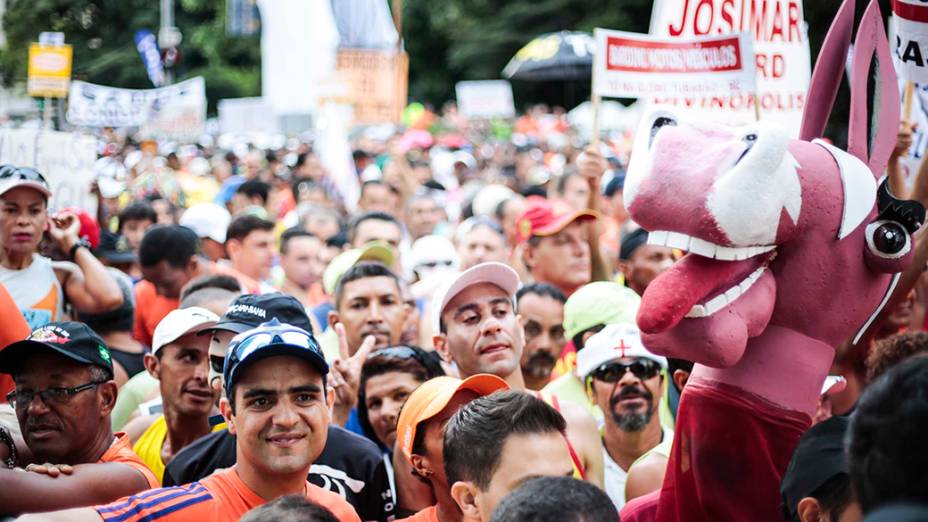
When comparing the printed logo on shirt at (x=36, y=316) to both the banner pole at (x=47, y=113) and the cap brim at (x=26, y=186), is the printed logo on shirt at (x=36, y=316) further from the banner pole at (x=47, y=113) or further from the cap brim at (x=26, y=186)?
the banner pole at (x=47, y=113)

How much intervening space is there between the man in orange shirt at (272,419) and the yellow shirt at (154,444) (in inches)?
46.1

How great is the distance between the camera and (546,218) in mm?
7496

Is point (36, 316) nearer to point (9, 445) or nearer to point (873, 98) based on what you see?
point (9, 445)

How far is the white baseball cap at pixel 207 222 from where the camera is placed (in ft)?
32.0

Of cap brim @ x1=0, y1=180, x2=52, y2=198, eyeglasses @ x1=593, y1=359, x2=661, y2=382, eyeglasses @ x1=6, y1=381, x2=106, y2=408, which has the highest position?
cap brim @ x1=0, y1=180, x2=52, y2=198

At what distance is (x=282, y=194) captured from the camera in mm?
14617

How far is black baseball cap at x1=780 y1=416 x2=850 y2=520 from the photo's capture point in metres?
2.72

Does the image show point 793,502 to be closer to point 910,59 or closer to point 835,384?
point 835,384

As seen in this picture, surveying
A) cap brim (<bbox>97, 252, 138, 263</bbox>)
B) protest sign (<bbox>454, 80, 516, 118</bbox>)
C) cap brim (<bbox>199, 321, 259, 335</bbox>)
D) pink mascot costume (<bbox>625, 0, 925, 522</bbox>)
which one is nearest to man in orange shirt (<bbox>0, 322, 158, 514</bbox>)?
cap brim (<bbox>199, 321, 259, 335</bbox>)

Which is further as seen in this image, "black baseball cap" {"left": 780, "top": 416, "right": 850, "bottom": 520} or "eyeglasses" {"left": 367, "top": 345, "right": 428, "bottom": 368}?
"eyeglasses" {"left": 367, "top": 345, "right": 428, "bottom": 368}

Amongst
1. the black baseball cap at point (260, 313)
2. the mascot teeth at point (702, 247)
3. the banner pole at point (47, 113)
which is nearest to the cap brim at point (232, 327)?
the black baseball cap at point (260, 313)

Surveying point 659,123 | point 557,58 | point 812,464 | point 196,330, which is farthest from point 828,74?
point 557,58

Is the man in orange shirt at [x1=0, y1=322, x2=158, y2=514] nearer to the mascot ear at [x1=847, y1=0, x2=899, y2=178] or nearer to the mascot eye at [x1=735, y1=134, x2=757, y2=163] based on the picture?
the mascot eye at [x1=735, y1=134, x2=757, y2=163]

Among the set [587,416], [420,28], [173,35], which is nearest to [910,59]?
[587,416]
